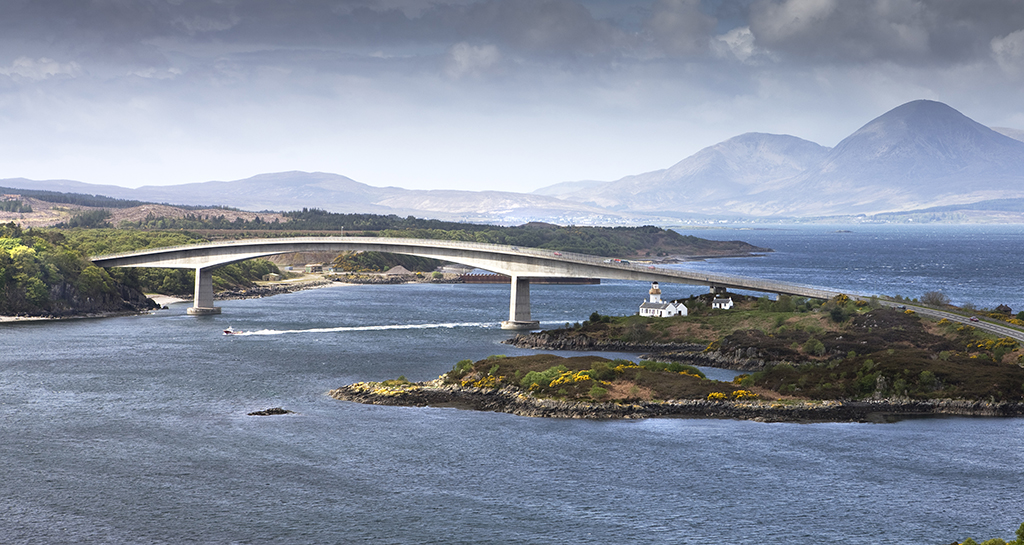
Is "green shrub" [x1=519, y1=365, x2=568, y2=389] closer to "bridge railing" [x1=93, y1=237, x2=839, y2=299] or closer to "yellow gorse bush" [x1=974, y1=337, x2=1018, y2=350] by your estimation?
"yellow gorse bush" [x1=974, y1=337, x2=1018, y2=350]

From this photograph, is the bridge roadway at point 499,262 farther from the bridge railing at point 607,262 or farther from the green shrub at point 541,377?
the green shrub at point 541,377

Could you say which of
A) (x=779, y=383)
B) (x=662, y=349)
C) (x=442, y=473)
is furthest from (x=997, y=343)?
(x=442, y=473)

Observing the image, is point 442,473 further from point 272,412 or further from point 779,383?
point 779,383

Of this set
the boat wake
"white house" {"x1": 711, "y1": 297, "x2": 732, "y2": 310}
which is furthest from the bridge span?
the boat wake

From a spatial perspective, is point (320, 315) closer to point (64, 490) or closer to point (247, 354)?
point (247, 354)

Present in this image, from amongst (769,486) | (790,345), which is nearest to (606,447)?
(769,486)

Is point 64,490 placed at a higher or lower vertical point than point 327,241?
lower

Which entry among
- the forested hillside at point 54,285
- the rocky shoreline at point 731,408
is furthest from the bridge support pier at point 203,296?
the rocky shoreline at point 731,408
